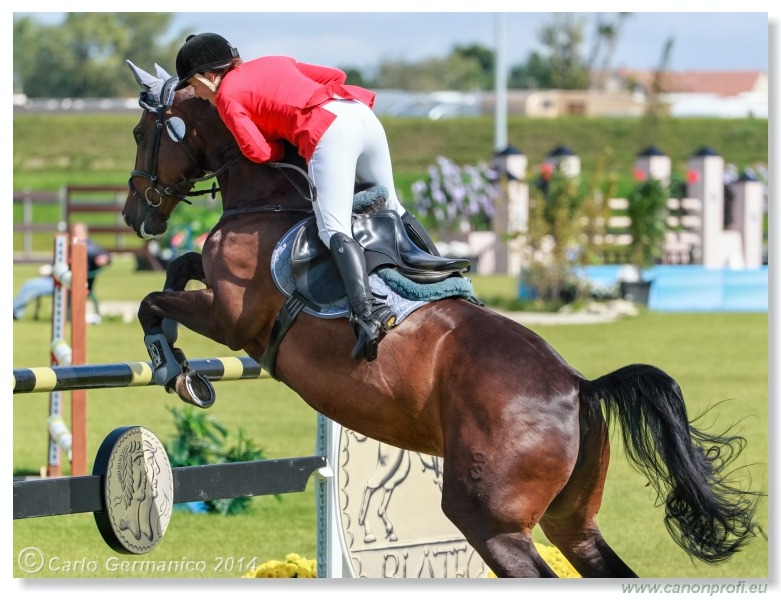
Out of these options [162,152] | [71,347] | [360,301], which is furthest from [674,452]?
[71,347]

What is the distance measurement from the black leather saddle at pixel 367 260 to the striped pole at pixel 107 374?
81 cm

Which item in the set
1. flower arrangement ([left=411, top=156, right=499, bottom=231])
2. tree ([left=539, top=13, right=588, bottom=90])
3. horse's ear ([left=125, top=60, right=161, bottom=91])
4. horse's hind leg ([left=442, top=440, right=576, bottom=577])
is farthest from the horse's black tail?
tree ([left=539, top=13, right=588, bottom=90])

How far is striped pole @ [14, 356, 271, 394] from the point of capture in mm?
4844

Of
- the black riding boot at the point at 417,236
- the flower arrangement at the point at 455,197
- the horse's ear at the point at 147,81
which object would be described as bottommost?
the black riding boot at the point at 417,236

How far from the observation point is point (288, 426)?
1036cm

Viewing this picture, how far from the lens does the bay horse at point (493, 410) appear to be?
422 centimetres

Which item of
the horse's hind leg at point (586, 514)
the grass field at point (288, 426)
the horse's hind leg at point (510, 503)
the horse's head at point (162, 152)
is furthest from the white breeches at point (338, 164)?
the grass field at point (288, 426)

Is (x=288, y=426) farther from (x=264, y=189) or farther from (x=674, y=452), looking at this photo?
(x=674, y=452)

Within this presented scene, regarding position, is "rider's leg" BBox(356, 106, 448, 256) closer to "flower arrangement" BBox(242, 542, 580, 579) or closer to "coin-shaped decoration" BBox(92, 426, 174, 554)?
"coin-shaped decoration" BBox(92, 426, 174, 554)

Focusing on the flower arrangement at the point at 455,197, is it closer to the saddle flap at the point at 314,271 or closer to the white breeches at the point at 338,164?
the white breeches at the point at 338,164

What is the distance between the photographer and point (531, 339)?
443cm

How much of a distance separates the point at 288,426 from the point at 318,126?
5933 mm

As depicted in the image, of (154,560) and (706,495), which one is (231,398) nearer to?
(154,560)

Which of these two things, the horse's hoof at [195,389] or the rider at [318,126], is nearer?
the rider at [318,126]
